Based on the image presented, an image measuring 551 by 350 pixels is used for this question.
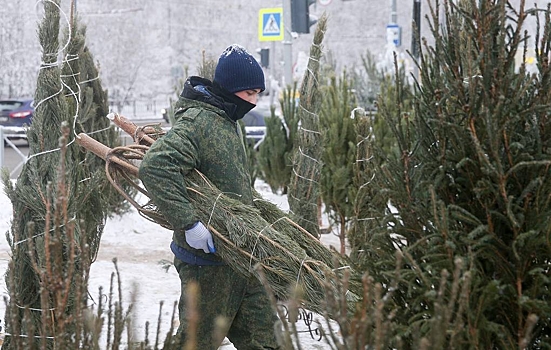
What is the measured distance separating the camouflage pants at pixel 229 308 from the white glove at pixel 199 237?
21 centimetres

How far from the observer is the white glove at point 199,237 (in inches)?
130

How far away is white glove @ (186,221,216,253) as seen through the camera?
330cm

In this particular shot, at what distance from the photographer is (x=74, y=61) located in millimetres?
5480

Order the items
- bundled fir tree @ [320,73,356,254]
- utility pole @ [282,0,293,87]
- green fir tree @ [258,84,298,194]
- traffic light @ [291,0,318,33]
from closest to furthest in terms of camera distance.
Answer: bundled fir tree @ [320,73,356,254]
green fir tree @ [258,84,298,194]
traffic light @ [291,0,318,33]
utility pole @ [282,0,293,87]

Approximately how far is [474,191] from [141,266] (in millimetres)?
5416

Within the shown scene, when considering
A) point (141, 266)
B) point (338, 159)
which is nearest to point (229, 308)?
point (141, 266)

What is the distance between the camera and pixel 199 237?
330cm

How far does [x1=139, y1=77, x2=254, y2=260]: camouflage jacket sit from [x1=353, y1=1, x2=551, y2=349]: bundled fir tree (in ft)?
3.42

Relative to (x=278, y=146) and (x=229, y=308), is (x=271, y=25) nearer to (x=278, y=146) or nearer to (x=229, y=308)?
(x=278, y=146)

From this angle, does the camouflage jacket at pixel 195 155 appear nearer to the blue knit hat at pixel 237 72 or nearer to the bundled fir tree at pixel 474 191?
the blue knit hat at pixel 237 72

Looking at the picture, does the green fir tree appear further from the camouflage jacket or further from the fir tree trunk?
the camouflage jacket

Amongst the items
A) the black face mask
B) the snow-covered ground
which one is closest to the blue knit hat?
the black face mask

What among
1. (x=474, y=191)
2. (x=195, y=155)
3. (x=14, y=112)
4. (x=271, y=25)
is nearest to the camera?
(x=474, y=191)

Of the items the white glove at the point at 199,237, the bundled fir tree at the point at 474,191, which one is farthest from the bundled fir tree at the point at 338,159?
the bundled fir tree at the point at 474,191
